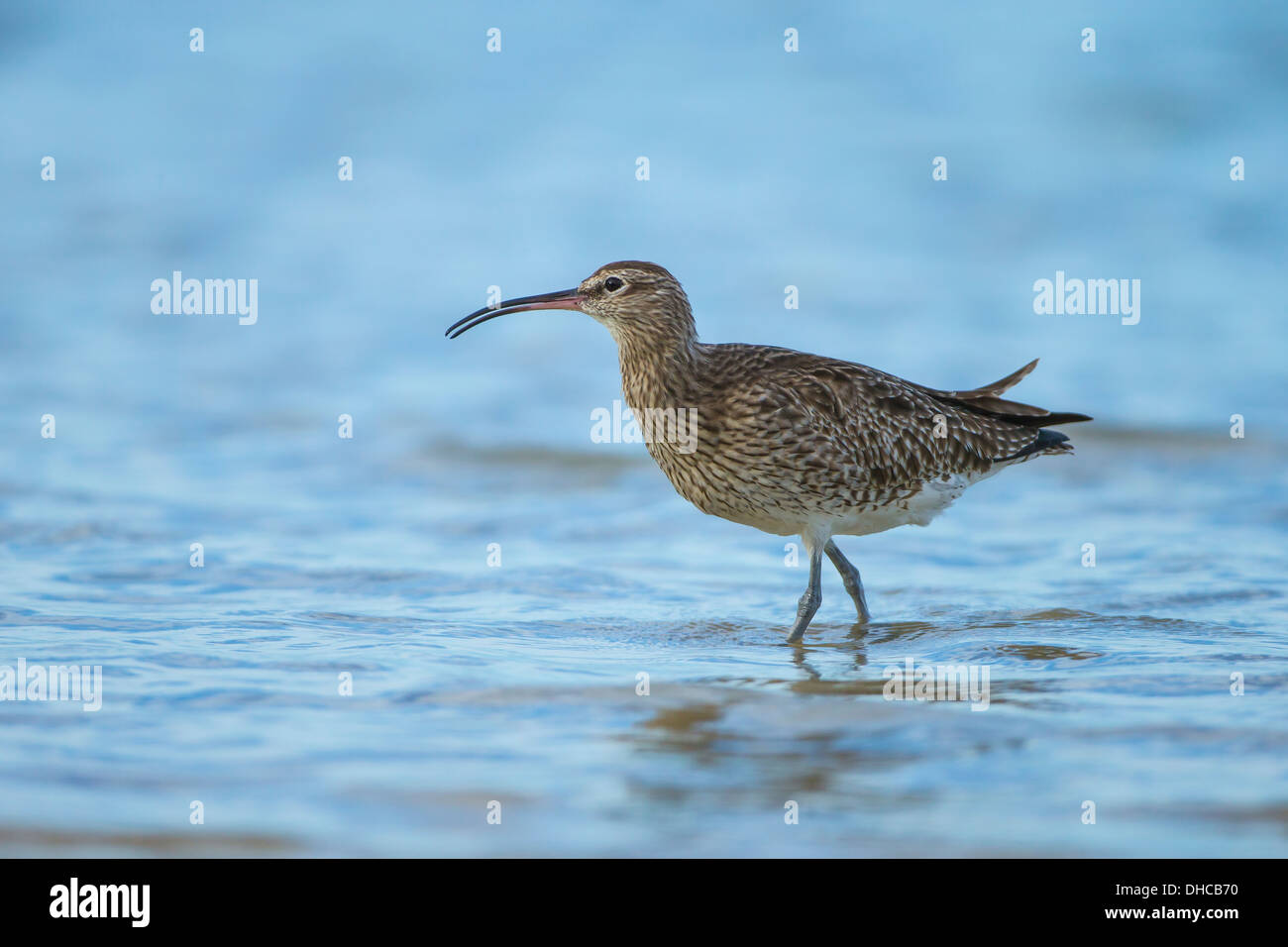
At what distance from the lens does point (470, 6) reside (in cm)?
2319

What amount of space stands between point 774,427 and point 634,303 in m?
1.00

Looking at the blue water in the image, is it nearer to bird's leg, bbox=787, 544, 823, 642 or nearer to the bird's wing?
bird's leg, bbox=787, 544, 823, 642

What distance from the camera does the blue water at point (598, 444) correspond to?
5.29m

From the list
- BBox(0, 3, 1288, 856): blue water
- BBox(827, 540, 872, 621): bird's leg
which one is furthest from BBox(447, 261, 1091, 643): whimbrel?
BBox(0, 3, 1288, 856): blue water

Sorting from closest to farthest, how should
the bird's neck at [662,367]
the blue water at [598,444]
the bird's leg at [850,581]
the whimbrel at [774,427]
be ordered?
1. the blue water at [598,444]
2. the whimbrel at [774,427]
3. the bird's neck at [662,367]
4. the bird's leg at [850,581]

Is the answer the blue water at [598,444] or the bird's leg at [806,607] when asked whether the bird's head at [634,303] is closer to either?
the bird's leg at [806,607]

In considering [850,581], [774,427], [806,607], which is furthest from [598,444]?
[774,427]

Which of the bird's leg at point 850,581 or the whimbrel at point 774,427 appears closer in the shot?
the whimbrel at point 774,427

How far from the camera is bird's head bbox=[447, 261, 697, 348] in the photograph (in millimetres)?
7574

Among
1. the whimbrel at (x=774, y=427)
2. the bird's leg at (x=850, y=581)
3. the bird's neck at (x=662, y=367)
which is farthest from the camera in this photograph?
the bird's leg at (x=850, y=581)

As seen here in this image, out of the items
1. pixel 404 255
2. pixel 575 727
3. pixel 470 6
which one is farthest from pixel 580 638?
pixel 470 6

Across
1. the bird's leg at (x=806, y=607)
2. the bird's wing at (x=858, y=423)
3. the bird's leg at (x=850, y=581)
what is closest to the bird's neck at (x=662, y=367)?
the bird's wing at (x=858, y=423)

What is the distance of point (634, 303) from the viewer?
759cm
